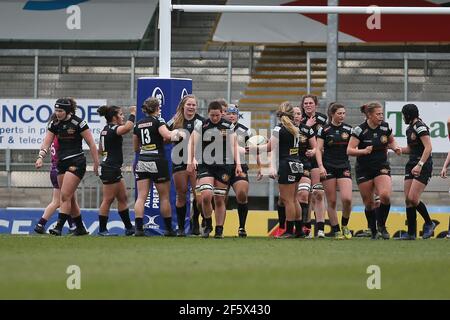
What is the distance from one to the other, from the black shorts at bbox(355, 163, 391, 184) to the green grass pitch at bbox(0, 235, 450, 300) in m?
1.19

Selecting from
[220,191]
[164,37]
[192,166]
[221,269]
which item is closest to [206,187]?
[220,191]

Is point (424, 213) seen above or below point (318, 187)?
below

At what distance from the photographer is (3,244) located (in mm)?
14938

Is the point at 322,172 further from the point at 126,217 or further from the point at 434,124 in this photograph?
the point at 434,124

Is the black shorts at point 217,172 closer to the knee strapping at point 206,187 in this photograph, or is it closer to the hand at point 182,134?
the knee strapping at point 206,187

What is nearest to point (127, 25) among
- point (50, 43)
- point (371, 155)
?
point (50, 43)

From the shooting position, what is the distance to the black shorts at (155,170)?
659 inches

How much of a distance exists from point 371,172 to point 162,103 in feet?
11.5

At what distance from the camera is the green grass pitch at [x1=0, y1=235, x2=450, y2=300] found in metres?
9.50

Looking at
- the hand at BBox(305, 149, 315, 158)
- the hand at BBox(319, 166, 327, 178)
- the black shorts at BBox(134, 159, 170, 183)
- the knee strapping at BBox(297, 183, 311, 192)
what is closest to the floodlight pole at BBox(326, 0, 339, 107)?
the knee strapping at BBox(297, 183, 311, 192)

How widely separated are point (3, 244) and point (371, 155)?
17.3 feet

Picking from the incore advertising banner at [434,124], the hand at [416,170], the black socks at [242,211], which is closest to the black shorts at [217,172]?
the black socks at [242,211]

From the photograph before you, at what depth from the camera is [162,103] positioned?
1803 centimetres

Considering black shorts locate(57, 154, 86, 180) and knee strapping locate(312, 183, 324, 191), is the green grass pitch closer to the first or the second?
black shorts locate(57, 154, 86, 180)
